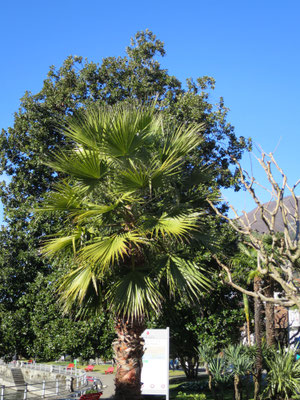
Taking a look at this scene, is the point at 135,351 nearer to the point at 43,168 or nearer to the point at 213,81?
the point at 43,168

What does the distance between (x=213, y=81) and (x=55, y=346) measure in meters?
14.8

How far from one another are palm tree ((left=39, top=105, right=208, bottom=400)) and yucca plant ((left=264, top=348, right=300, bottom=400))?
6458 millimetres

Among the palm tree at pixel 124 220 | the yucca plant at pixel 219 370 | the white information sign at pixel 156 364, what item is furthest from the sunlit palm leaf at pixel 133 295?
the yucca plant at pixel 219 370

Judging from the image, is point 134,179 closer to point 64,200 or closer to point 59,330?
point 64,200

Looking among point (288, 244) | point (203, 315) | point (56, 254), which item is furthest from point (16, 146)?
point (288, 244)


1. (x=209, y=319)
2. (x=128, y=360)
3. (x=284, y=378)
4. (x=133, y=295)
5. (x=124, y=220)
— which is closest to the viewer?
(x=133, y=295)

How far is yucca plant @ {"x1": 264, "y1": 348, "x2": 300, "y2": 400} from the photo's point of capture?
544 inches

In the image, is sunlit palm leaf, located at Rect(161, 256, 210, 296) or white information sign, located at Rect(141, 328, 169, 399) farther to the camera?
white information sign, located at Rect(141, 328, 169, 399)

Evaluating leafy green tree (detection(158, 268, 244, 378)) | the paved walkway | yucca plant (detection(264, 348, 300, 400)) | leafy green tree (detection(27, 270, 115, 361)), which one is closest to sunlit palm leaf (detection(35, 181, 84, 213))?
the paved walkway

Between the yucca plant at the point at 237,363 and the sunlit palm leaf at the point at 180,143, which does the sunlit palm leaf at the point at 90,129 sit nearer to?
the sunlit palm leaf at the point at 180,143

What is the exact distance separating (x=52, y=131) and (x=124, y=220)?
48.0 feet

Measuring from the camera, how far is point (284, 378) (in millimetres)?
13891

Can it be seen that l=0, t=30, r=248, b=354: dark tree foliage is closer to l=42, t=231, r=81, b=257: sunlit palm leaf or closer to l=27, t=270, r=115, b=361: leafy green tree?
l=27, t=270, r=115, b=361: leafy green tree

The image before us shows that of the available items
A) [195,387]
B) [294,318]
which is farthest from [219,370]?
[294,318]
